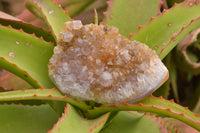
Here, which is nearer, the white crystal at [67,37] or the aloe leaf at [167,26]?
the white crystal at [67,37]

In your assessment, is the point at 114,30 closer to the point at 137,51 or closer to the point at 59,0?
the point at 137,51

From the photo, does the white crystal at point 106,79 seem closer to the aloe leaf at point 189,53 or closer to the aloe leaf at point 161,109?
the aloe leaf at point 161,109

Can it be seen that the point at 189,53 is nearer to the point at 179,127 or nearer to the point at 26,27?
the point at 179,127

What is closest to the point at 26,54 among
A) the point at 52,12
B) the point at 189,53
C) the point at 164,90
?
the point at 52,12

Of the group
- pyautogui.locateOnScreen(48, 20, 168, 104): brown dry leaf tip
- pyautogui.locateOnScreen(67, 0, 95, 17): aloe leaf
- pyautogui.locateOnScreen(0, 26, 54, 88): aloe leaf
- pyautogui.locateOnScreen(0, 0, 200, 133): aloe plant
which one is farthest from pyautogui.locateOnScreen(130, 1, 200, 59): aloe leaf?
pyautogui.locateOnScreen(67, 0, 95, 17): aloe leaf

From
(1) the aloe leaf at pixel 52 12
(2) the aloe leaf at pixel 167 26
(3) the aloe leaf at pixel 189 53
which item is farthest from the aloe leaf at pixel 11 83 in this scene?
(3) the aloe leaf at pixel 189 53
